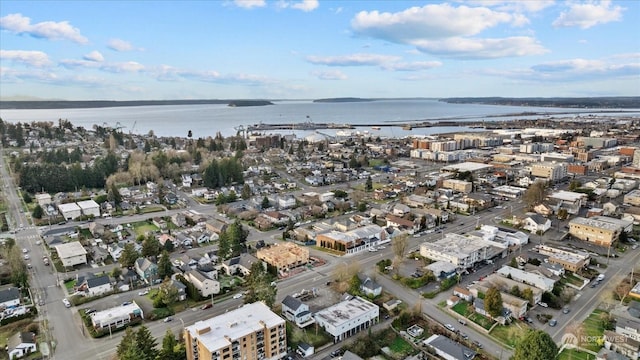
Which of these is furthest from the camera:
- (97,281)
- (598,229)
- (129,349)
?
(598,229)

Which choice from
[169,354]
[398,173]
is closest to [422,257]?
[169,354]

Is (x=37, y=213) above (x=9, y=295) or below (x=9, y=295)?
above

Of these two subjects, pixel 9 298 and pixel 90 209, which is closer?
pixel 9 298

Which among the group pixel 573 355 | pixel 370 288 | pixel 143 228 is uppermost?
pixel 370 288

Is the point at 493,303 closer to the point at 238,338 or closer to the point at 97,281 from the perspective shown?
the point at 238,338

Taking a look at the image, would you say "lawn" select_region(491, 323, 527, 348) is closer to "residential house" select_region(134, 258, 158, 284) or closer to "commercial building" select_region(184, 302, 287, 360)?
"commercial building" select_region(184, 302, 287, 360)

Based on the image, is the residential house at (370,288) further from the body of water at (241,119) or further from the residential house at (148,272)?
the body of water at (241,119)

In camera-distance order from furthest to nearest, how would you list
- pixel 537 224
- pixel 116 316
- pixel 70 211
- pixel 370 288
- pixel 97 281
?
pixel 70 211, pixel 537 224, pixel 97 281, pixel 370 288, pixel 116 316

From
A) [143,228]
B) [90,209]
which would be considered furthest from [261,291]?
[90,209]
